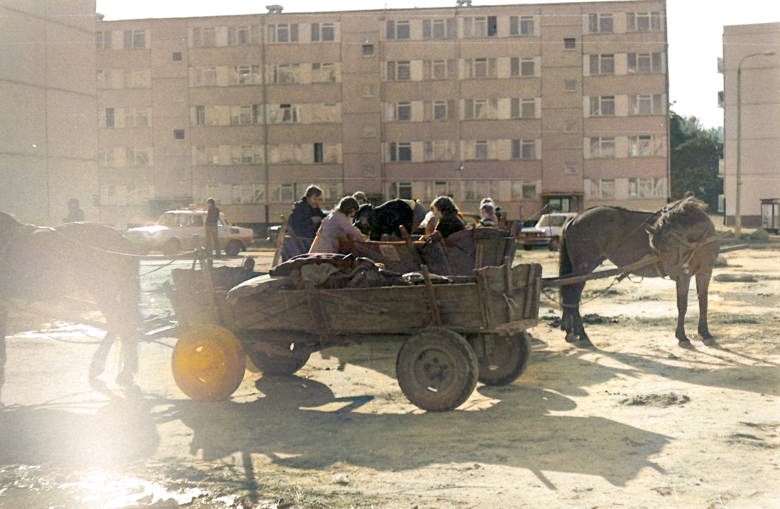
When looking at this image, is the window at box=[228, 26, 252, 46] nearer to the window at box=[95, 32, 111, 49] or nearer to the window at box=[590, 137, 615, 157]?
the window at box=[95, 32, 111, 49]

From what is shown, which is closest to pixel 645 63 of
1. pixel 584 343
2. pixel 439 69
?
pixel 439 69

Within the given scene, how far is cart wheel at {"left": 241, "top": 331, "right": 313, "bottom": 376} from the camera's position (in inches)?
380

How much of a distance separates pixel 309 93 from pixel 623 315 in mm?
51714

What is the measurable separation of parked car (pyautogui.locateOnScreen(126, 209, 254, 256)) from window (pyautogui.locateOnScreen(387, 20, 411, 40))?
1078 inches

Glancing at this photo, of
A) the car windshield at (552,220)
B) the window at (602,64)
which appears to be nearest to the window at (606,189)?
the window at (602,64)

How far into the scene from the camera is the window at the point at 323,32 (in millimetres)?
66625

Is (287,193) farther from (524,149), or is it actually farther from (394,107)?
(524,149)

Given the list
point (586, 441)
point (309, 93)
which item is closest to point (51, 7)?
point (586, 441)

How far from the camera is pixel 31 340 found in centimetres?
1474

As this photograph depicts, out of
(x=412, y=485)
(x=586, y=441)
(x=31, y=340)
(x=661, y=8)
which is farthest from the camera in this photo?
(x=661, y=8)

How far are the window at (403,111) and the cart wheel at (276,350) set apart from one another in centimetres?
5590

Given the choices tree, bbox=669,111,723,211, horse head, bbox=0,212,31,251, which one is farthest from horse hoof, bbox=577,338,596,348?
tree, bbox=669,111,723,211

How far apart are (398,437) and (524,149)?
58.6 m

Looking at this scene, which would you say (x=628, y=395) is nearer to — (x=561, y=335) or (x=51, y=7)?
(x=561, y=335)
